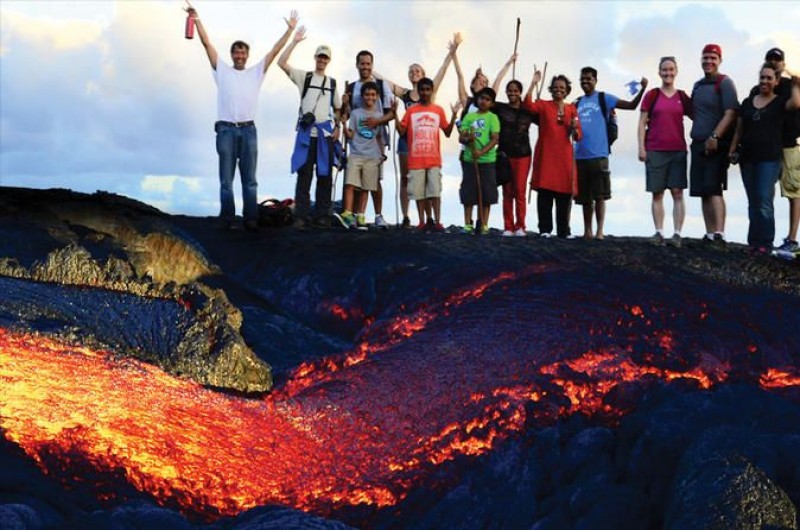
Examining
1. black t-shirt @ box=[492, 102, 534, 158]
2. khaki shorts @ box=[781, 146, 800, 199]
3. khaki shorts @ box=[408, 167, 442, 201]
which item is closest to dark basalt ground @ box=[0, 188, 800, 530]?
khaki shorts @ box=[781, 146, 800, 199]

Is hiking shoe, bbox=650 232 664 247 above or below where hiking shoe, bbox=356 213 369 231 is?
below

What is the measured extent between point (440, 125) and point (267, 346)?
4954 mm

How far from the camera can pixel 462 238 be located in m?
10.0

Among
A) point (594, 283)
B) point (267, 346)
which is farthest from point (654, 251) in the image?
point (267, 346)

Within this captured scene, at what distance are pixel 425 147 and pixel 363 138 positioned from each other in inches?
28.5

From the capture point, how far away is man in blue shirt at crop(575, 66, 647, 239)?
39.7ft

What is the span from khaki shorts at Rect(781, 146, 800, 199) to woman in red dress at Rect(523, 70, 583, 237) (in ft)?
7.33

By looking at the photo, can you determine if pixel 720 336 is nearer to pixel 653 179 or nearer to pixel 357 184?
pixel 653 179

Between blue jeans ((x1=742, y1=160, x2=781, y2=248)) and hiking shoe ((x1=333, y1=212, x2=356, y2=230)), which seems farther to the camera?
hiking shoe ((x1=333, y1=212, x2=356, y2=230))

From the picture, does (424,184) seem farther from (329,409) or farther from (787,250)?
(329,409)

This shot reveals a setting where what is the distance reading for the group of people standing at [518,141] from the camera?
35.6 ft

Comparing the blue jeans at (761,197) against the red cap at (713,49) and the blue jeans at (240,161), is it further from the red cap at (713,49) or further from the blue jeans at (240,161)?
the blue jeans at (240,161)

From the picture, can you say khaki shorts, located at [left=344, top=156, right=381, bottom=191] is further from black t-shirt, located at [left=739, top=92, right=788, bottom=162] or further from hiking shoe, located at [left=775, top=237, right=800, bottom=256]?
hiking shoe, located at [left=775, top=237, right=800, bottom=256]

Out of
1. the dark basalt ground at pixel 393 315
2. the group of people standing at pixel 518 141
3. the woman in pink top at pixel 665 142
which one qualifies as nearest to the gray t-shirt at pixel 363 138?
the group of people standing at pixel 518 141
